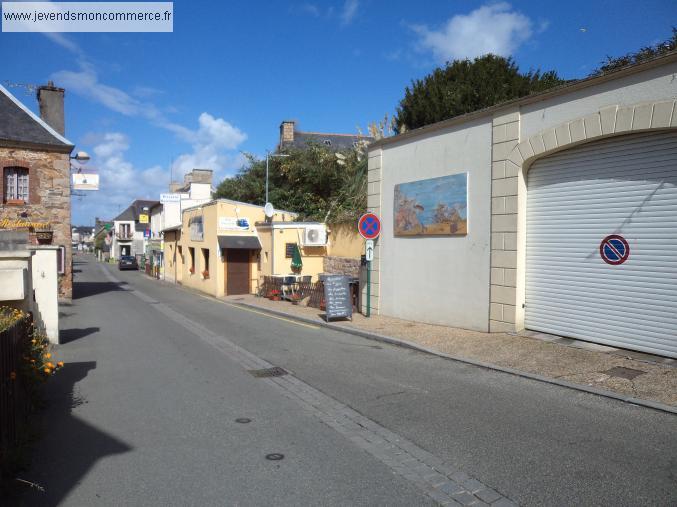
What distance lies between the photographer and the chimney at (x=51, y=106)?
25.4 meters

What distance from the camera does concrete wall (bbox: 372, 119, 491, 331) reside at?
1048cm

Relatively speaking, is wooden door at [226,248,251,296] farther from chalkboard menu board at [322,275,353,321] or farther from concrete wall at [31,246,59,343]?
concrete wall at [31,246,59,343]

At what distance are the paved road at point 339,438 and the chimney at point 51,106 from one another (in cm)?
2145

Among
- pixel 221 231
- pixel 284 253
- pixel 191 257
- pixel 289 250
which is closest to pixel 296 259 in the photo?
pixel 289 250

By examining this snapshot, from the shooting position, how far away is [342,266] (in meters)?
21.0

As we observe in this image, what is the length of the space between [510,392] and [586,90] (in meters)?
5.44

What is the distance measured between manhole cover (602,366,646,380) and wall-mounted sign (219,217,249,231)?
1966 centimetres

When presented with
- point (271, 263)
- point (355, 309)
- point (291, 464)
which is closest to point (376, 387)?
point (291, 464)

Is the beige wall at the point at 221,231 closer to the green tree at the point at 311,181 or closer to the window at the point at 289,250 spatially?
the window at the point at 289,250

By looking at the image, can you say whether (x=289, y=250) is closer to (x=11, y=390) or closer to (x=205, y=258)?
(x=205, y=258)

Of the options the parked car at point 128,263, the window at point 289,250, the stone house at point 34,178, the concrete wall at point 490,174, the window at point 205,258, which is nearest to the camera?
the concrete wall at point 490,174

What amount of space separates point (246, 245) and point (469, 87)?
12.4m

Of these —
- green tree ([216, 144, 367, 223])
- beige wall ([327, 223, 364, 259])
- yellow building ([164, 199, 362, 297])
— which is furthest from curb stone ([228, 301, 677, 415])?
green tree ([216, 144, 367, 223])

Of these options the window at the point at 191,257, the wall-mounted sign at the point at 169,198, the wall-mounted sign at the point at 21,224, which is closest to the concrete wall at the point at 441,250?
the wall-mounted sign at the point at 21,224
